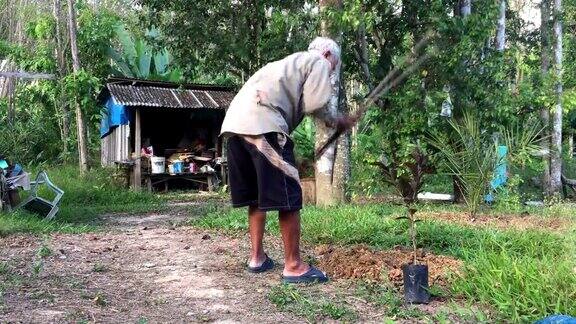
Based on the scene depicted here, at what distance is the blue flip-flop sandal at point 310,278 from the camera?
406cm

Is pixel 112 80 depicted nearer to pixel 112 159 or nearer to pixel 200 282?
pixel 112 159

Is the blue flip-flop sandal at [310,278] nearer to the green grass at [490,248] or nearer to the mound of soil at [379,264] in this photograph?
the mound of soil at [379,264]

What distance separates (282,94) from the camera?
414 centimetres

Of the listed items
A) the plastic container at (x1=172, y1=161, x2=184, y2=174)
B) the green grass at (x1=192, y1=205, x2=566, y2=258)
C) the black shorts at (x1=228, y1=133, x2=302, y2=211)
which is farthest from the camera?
the plastic container at (x1=172, y1=161, x2=184, y2=174)

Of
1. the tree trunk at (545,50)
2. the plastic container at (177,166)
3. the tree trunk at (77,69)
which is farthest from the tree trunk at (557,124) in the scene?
the tree trunk at (77,69)

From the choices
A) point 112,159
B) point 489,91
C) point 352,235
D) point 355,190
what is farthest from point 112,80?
point 352,235

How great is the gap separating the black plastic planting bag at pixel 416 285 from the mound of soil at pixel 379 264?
409mm

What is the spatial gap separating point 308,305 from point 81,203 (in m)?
9.08

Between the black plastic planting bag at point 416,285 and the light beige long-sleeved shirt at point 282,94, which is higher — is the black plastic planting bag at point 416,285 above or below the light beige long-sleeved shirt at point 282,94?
below

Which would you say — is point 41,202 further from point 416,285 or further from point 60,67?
point 60,67

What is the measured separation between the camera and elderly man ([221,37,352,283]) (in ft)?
13.3

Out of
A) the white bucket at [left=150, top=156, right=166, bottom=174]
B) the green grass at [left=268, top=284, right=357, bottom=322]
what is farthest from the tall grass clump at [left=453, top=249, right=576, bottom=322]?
the white bucket at [left=150, top=156, right=166, bottom=174]

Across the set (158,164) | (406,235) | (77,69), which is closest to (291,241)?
(406,235)

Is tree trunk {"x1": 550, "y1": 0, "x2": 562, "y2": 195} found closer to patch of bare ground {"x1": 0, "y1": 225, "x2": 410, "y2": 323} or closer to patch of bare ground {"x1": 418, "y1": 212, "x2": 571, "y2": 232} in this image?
patch of bare ground {"x1": 418, "y1": 212, "x2": 571, "y2": 232}
